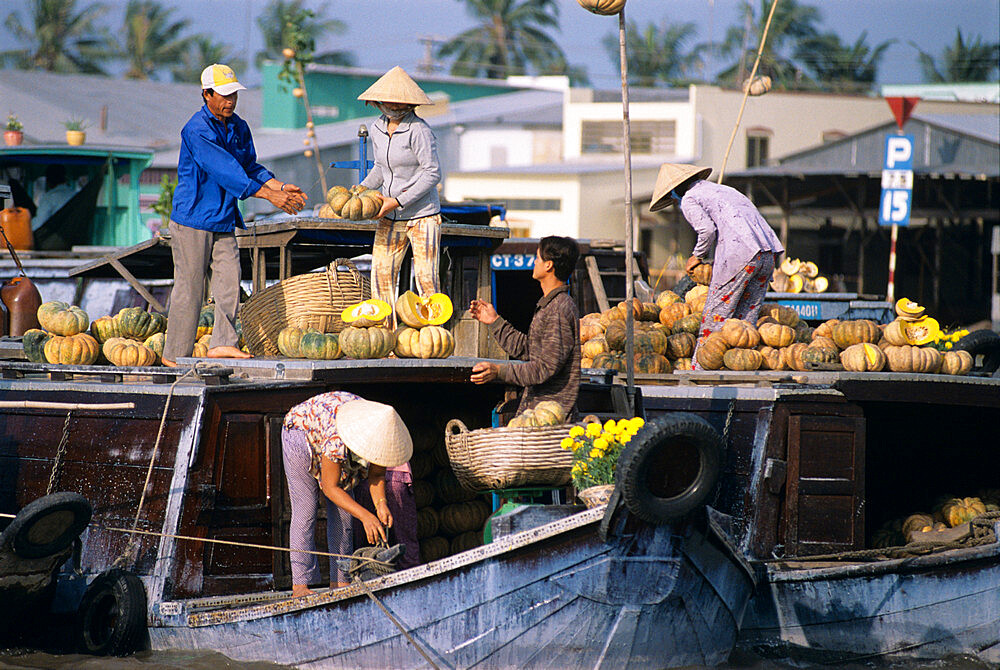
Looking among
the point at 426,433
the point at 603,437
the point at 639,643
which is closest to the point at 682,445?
the point at 603,437

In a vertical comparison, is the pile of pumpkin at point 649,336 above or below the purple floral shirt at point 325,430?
above

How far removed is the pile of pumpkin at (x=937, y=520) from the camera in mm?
6961

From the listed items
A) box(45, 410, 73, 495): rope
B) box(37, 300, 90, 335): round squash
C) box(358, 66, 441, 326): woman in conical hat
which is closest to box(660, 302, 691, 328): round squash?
box(358, 66, 441, 326): woman in conical hat

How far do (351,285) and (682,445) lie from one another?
2.92m

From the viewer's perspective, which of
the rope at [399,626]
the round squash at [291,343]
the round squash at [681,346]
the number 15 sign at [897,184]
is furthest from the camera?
the number 15 sign at [897,184]

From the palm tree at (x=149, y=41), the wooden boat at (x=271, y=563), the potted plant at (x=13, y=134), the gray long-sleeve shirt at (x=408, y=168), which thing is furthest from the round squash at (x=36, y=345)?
the palm tree at (x=149, y=41)

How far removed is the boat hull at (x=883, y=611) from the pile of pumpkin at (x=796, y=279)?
6362 millimetres

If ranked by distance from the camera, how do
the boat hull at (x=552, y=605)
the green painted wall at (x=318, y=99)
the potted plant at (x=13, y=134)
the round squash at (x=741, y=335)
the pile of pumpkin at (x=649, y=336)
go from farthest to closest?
the green painted wall at (x=318, y=99)
the potted plant at (x=13, y=134)
the pile of pumpkin at (x=649, y=336)
the round squash at (x=741, y=335)
the boat hull at (x=552, y=605)

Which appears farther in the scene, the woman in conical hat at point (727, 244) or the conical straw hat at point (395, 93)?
the woman in conical hat at point (727, 244)

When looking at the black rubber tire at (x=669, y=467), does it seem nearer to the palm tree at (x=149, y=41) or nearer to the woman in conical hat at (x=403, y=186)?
the woman in conical hat at (x=403, y=186)

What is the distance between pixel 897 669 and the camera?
5879mm

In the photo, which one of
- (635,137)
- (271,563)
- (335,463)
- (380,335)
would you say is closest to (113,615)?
(271,563)

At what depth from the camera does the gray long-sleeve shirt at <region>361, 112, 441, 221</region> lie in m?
6.92

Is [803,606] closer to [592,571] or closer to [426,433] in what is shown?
[592,571]
